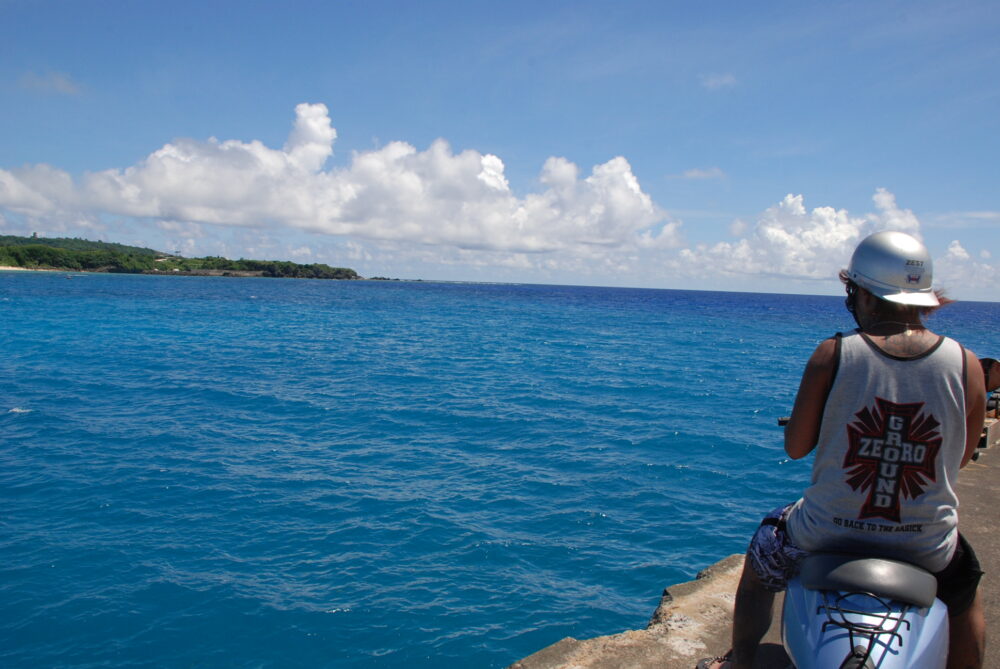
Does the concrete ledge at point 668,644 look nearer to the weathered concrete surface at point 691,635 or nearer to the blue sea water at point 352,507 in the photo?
the weathered concrete surface at point 691,635

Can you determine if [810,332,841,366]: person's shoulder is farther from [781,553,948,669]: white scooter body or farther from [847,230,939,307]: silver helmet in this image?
[781,553,948,669]: white scooter body

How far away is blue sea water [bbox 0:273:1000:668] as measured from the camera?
7.86 m

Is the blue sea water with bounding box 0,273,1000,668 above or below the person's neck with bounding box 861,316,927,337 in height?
below

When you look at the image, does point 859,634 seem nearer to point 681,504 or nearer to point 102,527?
point 681,504

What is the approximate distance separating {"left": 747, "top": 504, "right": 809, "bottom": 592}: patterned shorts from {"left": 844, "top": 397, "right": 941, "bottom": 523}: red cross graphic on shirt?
43 cm

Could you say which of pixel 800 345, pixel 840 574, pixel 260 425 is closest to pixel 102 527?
pixel 260 425

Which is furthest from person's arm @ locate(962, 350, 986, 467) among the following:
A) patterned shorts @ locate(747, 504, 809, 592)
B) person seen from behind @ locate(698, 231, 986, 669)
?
patterned shorts @ locate(747, 504, 809, 592)

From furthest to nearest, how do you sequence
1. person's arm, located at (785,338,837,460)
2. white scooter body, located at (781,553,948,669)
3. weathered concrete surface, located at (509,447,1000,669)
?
weathered concrete surface, located at (509,447,1000,669) → person's arm, located at (785,338,837,460) → white scooter body, located at (781,553,948,669)

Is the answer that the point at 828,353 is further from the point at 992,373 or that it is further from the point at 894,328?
the point at 992,373

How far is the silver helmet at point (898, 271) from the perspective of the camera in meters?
2.66

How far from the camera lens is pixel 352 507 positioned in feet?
37.2

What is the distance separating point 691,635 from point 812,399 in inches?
105

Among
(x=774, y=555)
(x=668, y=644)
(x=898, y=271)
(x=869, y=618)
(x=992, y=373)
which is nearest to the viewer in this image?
(x=869, y=618)

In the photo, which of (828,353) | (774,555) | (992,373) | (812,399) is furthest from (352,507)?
(992,373)
